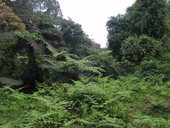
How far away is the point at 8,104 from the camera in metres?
9.02

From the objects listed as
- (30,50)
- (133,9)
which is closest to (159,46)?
(133,9)

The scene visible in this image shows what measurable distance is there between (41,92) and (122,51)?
6.35 m

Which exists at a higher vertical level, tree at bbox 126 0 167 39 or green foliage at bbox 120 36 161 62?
tree at bbox 126 0 167 39

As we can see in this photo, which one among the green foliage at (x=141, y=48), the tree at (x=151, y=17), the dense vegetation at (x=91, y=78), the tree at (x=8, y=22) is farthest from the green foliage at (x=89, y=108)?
the tree at (x=151, y=17)

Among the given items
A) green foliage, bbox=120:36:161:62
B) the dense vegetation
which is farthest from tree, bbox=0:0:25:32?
green foliage, bbox=120:36:161:62

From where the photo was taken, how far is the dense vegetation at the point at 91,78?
24.6 ft

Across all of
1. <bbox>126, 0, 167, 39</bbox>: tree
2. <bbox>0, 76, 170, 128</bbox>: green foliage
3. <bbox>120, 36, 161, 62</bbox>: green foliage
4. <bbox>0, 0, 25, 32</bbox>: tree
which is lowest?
<bbox>0, 76, 170, 128</bbox>: green foliage

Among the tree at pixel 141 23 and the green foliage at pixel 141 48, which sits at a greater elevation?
the tree at pixel 141 23

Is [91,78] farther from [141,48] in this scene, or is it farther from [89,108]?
[141,48]

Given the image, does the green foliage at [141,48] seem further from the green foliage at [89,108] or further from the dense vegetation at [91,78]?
the green foliage at [89,108]

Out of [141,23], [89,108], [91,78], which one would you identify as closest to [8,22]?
[91,78]

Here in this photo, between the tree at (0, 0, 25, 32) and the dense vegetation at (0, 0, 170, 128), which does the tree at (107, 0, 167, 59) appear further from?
the tree at (0, 0, 25, 32)

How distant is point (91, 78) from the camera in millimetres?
11500

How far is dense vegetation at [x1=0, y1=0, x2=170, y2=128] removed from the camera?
24.6 ft
